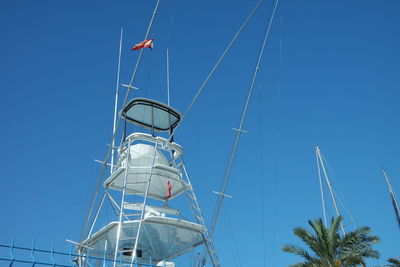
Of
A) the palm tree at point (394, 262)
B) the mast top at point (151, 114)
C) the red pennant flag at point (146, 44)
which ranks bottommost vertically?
the palm tree at point (394, 262)

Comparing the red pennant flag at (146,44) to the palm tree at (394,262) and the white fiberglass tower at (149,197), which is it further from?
the palm tree at (394,262)

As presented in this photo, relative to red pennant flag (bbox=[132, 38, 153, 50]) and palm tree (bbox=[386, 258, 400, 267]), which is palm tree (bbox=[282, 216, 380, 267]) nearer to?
palm tree (bbox=[386, 258, 400, 267])

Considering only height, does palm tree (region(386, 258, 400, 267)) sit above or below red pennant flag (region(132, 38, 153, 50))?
below

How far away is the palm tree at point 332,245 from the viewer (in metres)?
30.7

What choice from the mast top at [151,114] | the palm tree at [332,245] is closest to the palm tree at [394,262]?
the palm tree at [332,245]

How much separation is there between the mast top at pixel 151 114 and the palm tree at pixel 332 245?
11.8 metres

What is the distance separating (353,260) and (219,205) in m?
9.04

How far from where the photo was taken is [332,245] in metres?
30.9

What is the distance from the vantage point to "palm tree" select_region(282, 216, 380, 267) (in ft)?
101

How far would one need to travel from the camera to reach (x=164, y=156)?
32.1 m

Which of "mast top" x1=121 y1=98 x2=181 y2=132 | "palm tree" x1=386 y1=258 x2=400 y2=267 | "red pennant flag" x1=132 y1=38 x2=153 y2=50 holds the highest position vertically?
"red pennant flag" x1=132 y1=38 x2=153 y2=50

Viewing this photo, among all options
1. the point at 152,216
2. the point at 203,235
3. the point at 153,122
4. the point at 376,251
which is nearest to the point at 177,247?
the point at 203,235

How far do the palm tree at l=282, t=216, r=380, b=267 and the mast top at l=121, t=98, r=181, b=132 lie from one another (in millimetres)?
11848

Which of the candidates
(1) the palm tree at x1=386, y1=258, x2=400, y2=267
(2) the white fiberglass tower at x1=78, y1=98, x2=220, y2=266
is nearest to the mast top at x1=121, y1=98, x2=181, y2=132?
(2) the white fiberglass tower at x1=78, y1=98, x2=220, y2=266
